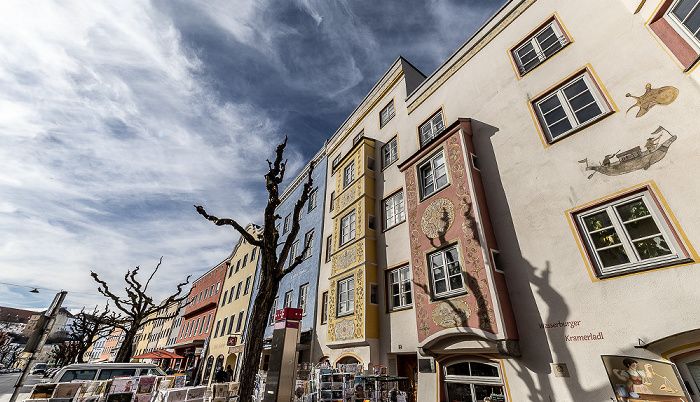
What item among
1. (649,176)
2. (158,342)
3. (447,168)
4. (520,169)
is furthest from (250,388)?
(158,342)

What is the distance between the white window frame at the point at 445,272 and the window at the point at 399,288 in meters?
1.89

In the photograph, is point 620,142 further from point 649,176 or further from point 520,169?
point 520,169

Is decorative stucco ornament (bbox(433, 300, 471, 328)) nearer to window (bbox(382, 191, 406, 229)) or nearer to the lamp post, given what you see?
window (bbox(382, 191, 406, 229))

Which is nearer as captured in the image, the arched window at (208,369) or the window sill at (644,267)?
the window sill at (644,267)

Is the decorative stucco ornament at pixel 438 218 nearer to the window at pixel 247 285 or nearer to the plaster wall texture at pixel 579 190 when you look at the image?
the plaster wall texture at pixel 579 190

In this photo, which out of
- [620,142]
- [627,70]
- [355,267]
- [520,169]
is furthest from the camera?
[355,267]

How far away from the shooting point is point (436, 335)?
8.39 metres

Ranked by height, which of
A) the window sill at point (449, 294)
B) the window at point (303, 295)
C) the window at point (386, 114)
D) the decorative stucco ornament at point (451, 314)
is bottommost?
the decorative stucco ornament at point (451, 314)

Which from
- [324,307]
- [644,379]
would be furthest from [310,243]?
[644,379]

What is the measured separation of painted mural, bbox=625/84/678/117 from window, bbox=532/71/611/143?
1.91 feet

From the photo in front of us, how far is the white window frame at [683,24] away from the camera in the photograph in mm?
5911

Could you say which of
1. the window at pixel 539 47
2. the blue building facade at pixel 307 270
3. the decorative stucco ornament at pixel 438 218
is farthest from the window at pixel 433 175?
the blue building facade at pixel 307 270

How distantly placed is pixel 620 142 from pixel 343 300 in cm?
1149

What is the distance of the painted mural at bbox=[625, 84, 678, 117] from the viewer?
6.22 metres
